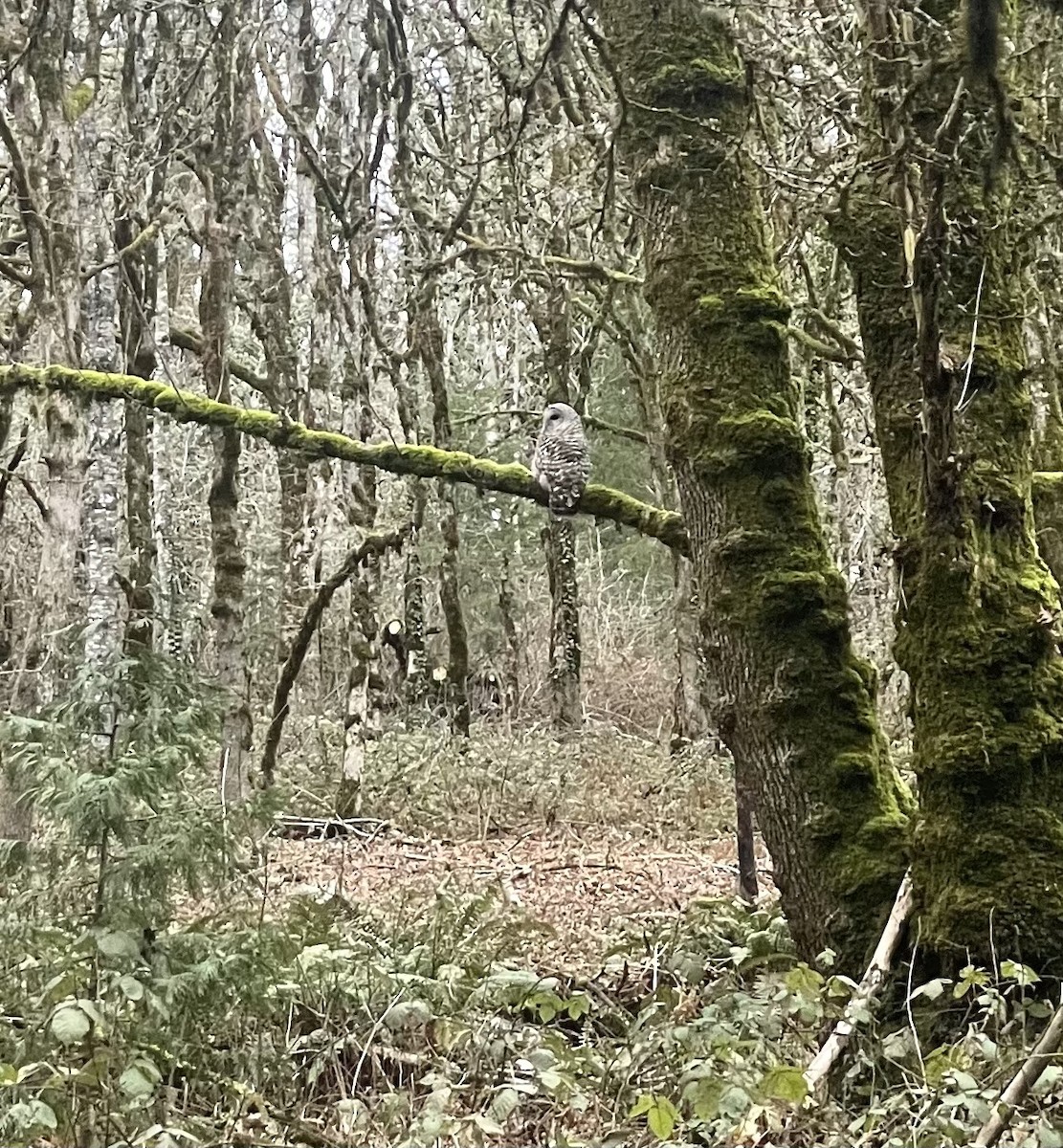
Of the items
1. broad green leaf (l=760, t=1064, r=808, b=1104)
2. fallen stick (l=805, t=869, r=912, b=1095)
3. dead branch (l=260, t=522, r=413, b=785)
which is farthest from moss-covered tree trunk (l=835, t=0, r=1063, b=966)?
dead branch (l=260, t=522, r=413, b=785)

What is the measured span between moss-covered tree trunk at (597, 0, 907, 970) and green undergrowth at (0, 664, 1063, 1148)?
2.10ft

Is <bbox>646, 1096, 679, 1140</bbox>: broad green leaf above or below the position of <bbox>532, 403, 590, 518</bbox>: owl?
below

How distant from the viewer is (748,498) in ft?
17.9

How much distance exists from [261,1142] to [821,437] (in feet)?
36.2

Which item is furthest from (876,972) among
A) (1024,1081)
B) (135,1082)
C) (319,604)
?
(319,604)

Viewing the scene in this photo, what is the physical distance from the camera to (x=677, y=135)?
18.4 feet

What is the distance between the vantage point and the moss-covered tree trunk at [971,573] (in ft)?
15.0

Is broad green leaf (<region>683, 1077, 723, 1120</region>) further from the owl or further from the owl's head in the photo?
the owl's head

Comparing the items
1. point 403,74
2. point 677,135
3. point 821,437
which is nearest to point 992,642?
point 677,135

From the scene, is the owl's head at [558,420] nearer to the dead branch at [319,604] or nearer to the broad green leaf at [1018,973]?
the dead branch at [319,604]

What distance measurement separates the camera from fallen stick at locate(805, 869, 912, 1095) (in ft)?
13.7

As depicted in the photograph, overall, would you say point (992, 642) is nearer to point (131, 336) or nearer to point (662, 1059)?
point (662, 1059)

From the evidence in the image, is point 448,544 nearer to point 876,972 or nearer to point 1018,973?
point 876,972

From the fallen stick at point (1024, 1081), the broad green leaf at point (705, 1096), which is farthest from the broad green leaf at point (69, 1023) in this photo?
the fallen stick at point (1024, 1081)
